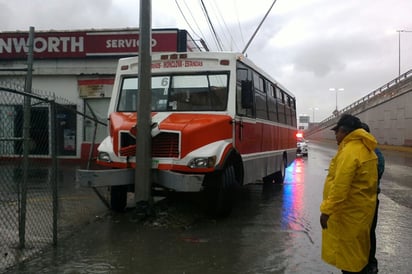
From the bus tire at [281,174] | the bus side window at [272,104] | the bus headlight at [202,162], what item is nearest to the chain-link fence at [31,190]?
the bus headlight at [202,162]

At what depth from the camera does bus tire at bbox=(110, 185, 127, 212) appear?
8.97 metres

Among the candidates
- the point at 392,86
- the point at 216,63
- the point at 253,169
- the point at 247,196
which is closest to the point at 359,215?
the point at 216,63

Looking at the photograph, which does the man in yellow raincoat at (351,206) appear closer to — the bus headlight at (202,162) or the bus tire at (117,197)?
the bus headlight at (202,162)

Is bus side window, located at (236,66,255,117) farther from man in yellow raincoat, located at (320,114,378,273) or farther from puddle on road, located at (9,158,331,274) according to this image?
man in yellow raincoat, located at (320,114,378,273)

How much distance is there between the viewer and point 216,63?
9062 mm

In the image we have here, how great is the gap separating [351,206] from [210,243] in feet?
9.97

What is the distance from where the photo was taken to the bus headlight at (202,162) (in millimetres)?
7766

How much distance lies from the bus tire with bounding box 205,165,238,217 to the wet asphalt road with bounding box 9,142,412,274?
21cm

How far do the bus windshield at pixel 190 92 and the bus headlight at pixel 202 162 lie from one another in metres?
1.30

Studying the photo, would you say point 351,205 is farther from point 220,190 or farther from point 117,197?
point 117,197

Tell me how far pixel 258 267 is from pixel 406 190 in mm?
9030

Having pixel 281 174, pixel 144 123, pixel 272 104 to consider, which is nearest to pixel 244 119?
pixel 144 123

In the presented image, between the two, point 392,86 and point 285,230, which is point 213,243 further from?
point 392,86

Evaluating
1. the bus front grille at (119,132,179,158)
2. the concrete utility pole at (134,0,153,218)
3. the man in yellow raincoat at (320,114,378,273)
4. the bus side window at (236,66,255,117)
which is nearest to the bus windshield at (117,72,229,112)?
the bus side window at (236,66,255,117)
